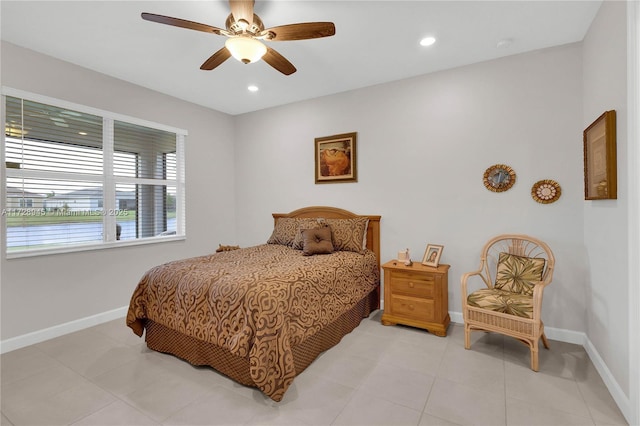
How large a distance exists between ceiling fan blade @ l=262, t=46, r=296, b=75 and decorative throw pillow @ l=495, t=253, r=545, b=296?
2600 millimetres

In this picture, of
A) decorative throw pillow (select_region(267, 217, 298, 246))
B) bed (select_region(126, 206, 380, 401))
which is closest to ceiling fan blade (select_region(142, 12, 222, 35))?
bed (select_region(126, 206, 380, 401))

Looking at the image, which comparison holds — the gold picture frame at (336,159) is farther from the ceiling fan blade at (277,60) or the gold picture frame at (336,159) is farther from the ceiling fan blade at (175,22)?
the ceiling fan blade at (175,22)

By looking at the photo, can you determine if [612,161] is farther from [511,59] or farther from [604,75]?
[511,59]

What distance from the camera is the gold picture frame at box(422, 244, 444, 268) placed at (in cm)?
304

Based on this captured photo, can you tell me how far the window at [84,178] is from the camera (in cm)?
279

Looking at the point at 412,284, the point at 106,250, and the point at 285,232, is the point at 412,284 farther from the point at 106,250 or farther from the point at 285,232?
the point at 106,250

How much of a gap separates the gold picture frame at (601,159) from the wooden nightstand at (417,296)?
4.36 ft

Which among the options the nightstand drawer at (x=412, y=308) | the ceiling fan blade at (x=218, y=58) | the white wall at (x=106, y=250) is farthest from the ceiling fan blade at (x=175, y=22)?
the nightstand drawer at (x=412, y=308)

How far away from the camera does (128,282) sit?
3.58 m

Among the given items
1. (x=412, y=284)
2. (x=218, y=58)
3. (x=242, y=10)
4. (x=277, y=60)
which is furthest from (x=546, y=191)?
(x=218, y=58)

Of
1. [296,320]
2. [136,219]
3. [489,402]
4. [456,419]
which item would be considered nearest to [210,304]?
[296,320]

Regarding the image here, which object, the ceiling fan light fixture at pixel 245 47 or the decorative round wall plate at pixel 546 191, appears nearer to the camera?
the ceiling fan light fixture at pixel 245 47

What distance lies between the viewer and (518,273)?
268cm

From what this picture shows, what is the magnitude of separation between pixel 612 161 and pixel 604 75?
0.69 meters
